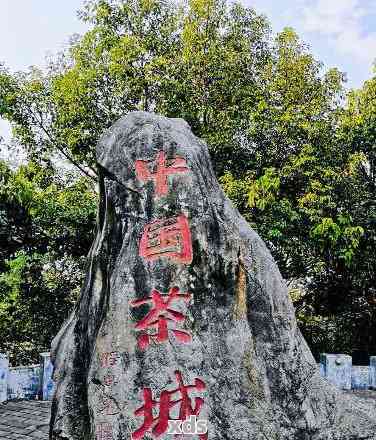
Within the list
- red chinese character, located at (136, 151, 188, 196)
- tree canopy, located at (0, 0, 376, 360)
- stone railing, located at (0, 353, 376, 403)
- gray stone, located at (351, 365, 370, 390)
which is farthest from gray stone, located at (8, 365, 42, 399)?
red chinese character, located at (136, 151, 188, 196)

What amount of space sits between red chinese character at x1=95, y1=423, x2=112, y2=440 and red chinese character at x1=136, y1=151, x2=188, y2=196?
153cm

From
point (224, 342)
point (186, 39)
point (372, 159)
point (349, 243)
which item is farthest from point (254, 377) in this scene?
point (186, 39)

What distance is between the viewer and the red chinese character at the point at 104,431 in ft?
11.9

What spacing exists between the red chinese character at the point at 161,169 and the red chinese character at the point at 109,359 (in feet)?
3.60

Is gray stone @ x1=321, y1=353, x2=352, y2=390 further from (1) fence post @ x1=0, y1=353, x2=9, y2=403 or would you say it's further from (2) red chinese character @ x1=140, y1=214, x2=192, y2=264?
(2) red chinese character @ x1=140, y1=214, x2=192, y2=264

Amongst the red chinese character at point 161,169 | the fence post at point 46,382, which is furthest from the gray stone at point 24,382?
the red chinese character at point 161,169

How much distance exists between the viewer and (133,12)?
12.1 metres

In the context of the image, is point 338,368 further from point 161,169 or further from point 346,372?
point 161,169

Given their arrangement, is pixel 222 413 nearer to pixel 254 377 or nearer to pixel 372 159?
pixel 254 377

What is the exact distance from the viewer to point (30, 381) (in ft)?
27.2

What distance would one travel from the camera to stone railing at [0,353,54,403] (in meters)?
8.11

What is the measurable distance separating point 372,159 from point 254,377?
8.14 meters

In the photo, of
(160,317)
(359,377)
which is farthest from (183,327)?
(359,377)

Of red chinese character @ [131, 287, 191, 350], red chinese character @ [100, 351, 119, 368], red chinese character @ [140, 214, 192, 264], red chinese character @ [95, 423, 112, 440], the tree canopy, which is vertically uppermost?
the tree canopy
